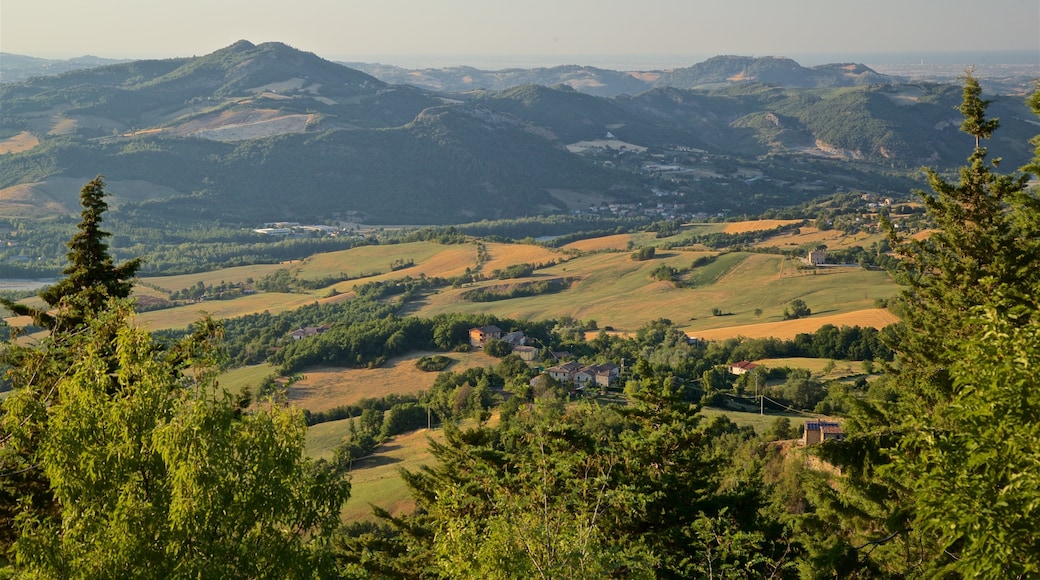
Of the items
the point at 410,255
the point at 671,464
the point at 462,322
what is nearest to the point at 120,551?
the point at 671,464

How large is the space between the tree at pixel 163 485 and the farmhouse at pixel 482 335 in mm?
90858

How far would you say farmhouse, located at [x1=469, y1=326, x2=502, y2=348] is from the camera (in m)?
107

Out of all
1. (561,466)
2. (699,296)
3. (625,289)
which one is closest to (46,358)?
(561,466)

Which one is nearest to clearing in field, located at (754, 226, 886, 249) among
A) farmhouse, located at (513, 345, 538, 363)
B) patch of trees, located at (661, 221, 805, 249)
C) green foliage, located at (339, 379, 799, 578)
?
patch of trees, located at (661, 221, 805, 249)

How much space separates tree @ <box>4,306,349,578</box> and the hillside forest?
0.03 m

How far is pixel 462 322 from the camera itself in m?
113

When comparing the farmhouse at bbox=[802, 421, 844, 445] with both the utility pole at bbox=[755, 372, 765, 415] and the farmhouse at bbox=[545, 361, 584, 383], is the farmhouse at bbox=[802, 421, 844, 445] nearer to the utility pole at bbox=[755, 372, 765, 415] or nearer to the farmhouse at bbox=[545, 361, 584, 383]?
the utility pole at bbox=[755, 372, 765, 415]

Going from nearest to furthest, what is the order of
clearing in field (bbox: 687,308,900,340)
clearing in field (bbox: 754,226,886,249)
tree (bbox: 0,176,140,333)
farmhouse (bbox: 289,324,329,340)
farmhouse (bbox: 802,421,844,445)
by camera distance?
tree (bbox: 0,176,140,333), farmhouse (bbox: 802,421,844,445), clearing in field (bbox: 687,308,900,340), farmhouse (bbox: 289,324,329,340), clearing in field (bbox: 754,226,886,249)

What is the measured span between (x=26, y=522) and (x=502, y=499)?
7636 millimetres

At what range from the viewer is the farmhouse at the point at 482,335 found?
107250 mm

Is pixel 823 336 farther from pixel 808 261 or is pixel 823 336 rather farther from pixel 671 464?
pixel 671 464

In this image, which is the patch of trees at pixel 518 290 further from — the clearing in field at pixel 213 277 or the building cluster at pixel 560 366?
the clearing in field at pixel 213 277

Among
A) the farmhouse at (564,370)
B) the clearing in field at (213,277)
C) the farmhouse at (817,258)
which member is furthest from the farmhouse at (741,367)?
the clearing in field at (213,277)

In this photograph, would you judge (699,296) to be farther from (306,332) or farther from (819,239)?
(306,332)
